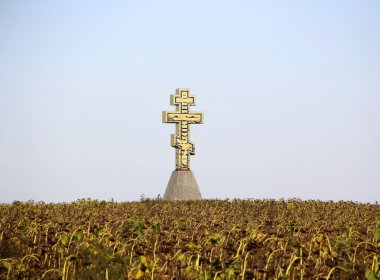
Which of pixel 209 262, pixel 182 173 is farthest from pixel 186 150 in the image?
pixel 209 262

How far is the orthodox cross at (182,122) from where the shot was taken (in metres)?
28.6

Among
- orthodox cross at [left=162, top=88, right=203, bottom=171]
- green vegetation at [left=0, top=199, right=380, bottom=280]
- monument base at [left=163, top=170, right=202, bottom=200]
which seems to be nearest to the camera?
green vegetation at [left=0, top=199, right=380, bottom=280]

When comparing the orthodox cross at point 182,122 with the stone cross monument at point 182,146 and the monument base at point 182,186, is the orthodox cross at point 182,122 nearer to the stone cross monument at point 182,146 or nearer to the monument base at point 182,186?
the stone cross monument at point 182,146

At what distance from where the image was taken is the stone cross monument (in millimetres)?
28422

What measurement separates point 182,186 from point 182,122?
293cm

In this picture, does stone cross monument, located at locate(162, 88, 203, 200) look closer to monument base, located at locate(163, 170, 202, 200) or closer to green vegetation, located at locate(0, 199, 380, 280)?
monument base, located at locate(163, 170, 202, 200)

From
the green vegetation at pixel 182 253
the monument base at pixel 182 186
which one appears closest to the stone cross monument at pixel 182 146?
the monument base at pixel 182 186

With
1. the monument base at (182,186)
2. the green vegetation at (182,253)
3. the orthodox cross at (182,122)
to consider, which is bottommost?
the green vegetation at (182,253)

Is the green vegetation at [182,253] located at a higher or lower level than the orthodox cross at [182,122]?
lower

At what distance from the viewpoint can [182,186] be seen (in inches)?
1116

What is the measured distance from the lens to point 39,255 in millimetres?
9562

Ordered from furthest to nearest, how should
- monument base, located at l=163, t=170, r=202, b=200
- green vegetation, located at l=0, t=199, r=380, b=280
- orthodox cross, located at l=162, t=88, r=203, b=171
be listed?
1. orthodox cross, located at l=162, t=88, r=203, b=171
2. monument base, located at l=163, t=170, r=202, b=200
3. green vegetation, located at l=0, t=199, r=380, b=280

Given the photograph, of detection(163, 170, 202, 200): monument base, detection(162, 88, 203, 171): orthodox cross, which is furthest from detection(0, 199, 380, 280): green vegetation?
detection(162, 88, 203, 171): orthodox cross

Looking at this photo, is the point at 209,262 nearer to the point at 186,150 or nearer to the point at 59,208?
the point at 59,208
